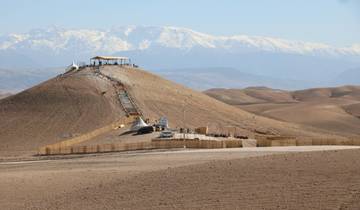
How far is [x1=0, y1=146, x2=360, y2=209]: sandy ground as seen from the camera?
2852cm

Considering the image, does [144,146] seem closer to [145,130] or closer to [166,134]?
[166,134]

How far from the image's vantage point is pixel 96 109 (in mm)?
101000

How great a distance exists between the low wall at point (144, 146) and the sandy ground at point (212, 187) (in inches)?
1033

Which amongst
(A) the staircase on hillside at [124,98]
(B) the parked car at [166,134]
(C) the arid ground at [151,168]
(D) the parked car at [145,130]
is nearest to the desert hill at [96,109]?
(C) the arid ground at [151,168]

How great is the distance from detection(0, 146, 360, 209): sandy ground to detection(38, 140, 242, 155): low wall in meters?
26.2

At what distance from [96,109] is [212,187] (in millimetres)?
70138

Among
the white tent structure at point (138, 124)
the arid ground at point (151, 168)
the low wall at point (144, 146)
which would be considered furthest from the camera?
the white tent structure at point (138, 124)

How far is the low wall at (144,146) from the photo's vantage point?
226 ft

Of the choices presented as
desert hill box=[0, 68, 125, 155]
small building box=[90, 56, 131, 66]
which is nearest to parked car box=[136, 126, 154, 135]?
desert hill box=[0, 68, 125, 155]

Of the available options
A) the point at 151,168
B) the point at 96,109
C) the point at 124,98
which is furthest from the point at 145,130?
the point at 151,168

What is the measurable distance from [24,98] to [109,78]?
12.6 meters

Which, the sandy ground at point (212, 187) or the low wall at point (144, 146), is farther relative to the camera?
the low wall at point (144, 146)

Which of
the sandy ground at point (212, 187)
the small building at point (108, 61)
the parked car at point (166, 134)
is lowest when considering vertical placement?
the sandy ground at point (212, 187)

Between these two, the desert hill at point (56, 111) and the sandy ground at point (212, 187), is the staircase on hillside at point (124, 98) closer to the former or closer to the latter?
the desert hill at point (56, 111)
